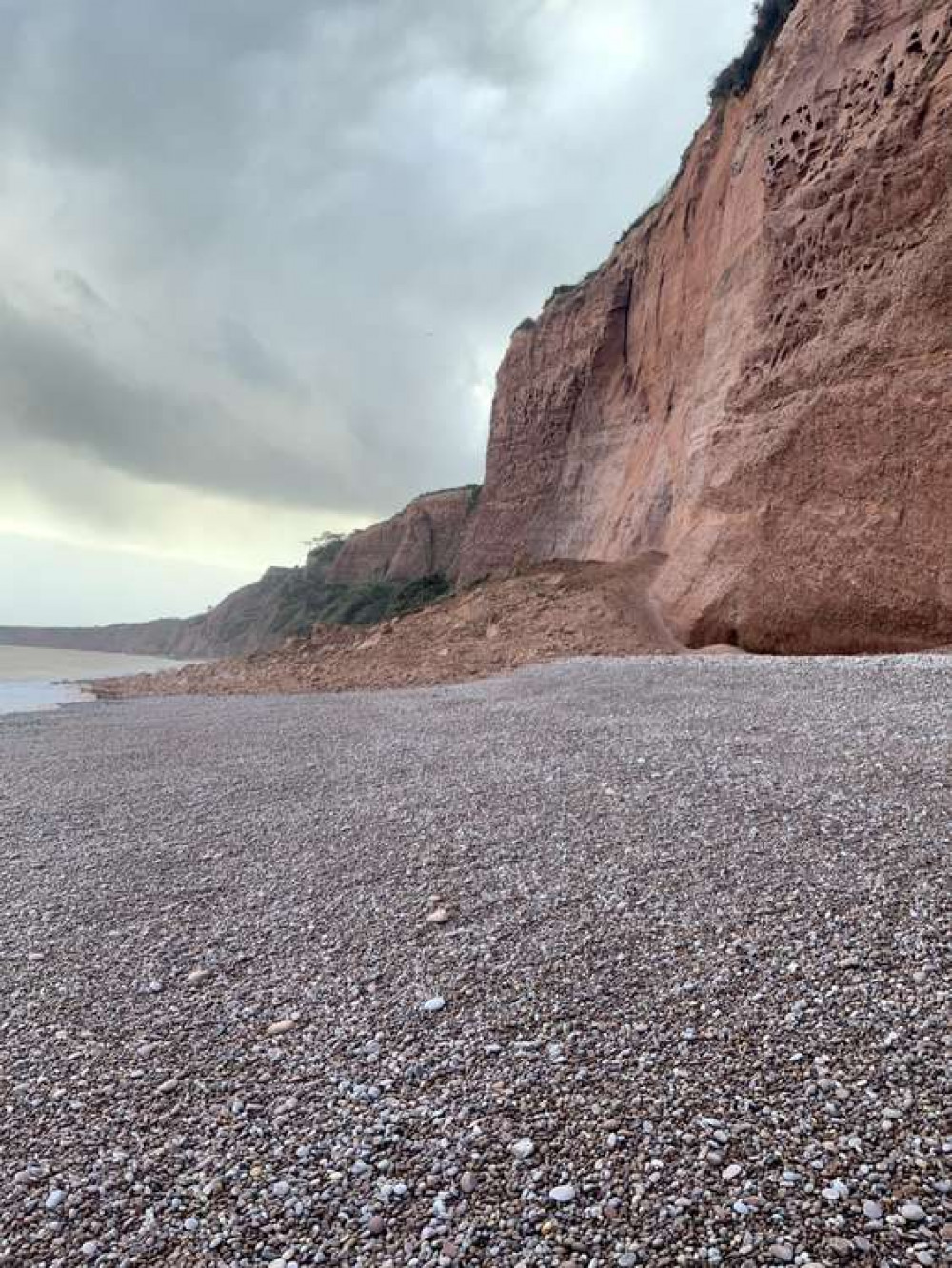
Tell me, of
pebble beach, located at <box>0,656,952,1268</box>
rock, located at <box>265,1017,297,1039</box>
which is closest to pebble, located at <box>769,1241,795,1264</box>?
pebble beach, located at <box>0,656,952,1268</box>

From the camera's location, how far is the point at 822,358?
1034 cm

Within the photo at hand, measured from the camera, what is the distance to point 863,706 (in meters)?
5.46

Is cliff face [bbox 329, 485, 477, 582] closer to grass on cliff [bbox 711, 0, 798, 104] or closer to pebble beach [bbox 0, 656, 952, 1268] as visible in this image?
grass on cliff [bbox 711, 0, 798, 104]

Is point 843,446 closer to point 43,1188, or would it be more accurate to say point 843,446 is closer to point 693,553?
point 693,553

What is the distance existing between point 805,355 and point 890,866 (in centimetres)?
1013

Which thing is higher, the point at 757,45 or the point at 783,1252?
the point at 757,45

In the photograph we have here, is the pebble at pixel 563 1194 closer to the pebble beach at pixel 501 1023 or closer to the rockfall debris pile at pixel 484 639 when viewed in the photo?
the pebble beach at pixel 501 1023

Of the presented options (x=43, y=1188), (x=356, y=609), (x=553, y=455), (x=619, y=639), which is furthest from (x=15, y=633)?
(x=43, y=1188)

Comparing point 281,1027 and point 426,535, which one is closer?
point 281,1027

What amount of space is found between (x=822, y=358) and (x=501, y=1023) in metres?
11.1

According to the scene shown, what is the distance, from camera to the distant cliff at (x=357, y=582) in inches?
1400

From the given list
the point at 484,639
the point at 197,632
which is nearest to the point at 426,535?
the point at 484,639

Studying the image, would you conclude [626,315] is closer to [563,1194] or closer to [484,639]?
A: [484,639]

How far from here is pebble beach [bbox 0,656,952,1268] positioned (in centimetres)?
136
